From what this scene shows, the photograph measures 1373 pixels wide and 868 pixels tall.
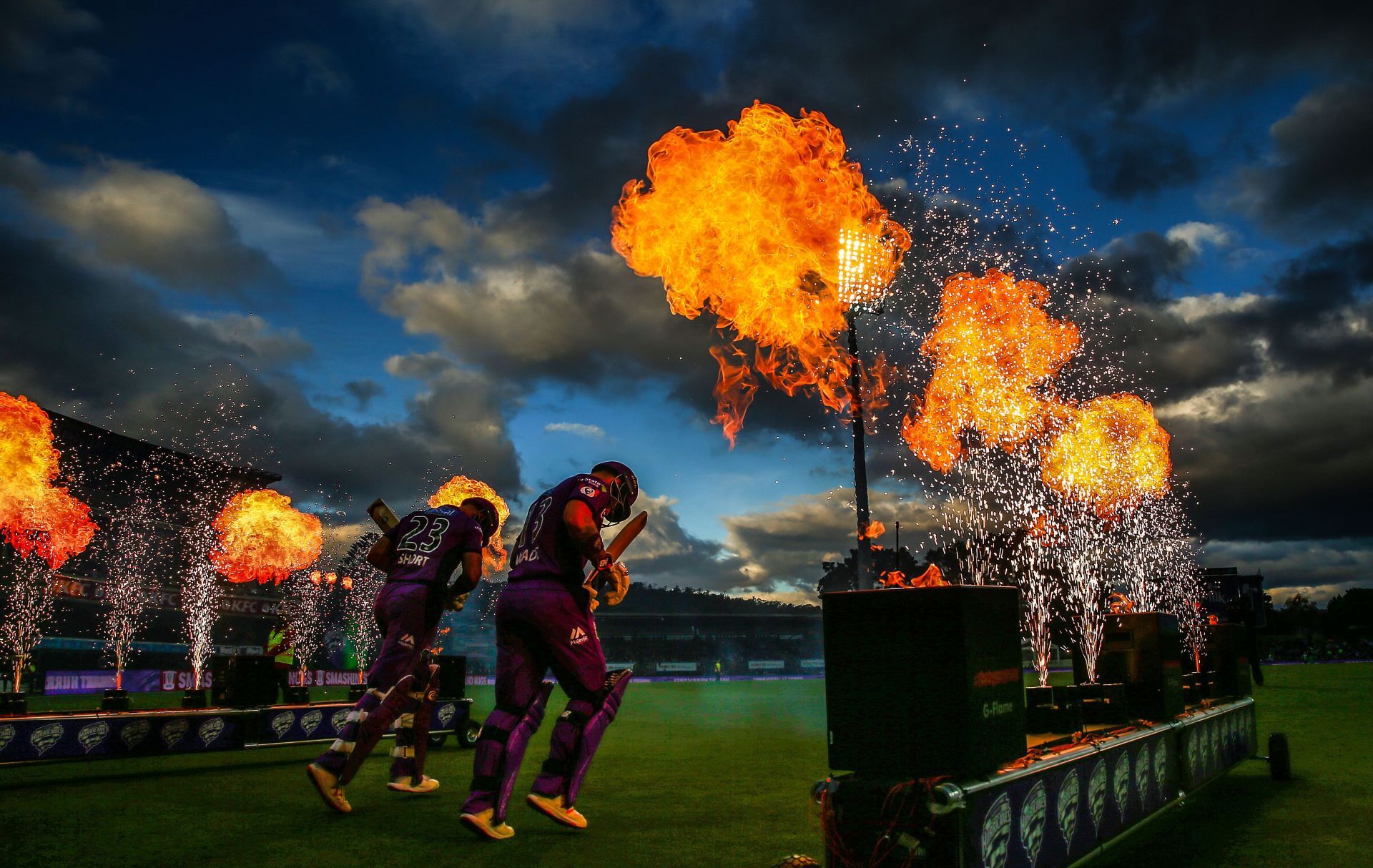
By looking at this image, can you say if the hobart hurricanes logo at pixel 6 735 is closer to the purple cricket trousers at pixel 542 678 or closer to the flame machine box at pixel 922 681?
the purple cricket trousers at pixel 542 678

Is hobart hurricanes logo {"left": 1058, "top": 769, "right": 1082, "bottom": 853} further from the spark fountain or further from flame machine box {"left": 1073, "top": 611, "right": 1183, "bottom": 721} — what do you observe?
the spark fountain

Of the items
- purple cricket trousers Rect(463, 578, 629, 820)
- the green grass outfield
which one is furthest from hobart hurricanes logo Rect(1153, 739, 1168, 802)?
purple cricket trousers Rect(463, 578, 629, 820)

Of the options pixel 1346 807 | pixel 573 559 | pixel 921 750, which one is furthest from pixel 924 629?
pixel 1346 807

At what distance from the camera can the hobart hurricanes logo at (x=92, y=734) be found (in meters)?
7.67

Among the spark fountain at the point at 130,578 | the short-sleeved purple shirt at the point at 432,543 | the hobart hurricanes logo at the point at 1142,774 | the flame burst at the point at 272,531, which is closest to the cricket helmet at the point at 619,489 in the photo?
Result: the short-sleeved purple shirt at the point at 432,543

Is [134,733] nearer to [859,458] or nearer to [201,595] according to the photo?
[859,458]

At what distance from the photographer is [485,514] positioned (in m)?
7.34

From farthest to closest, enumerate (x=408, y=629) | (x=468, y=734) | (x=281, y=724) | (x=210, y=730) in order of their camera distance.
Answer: (x=468, y=734) < (x=281, y=724) < (x=210, y=730) < (x=408, y=629)

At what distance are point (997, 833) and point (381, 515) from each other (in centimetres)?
580

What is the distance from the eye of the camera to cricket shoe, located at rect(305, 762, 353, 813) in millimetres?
5777

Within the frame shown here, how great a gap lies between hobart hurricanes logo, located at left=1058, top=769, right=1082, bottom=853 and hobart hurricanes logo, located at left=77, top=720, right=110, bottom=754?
8481mm

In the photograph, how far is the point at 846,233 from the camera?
426 inches

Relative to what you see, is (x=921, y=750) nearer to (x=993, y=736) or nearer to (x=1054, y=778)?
(x=993, y=736)

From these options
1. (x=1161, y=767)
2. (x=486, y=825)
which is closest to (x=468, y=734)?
(x=486, y=825)
